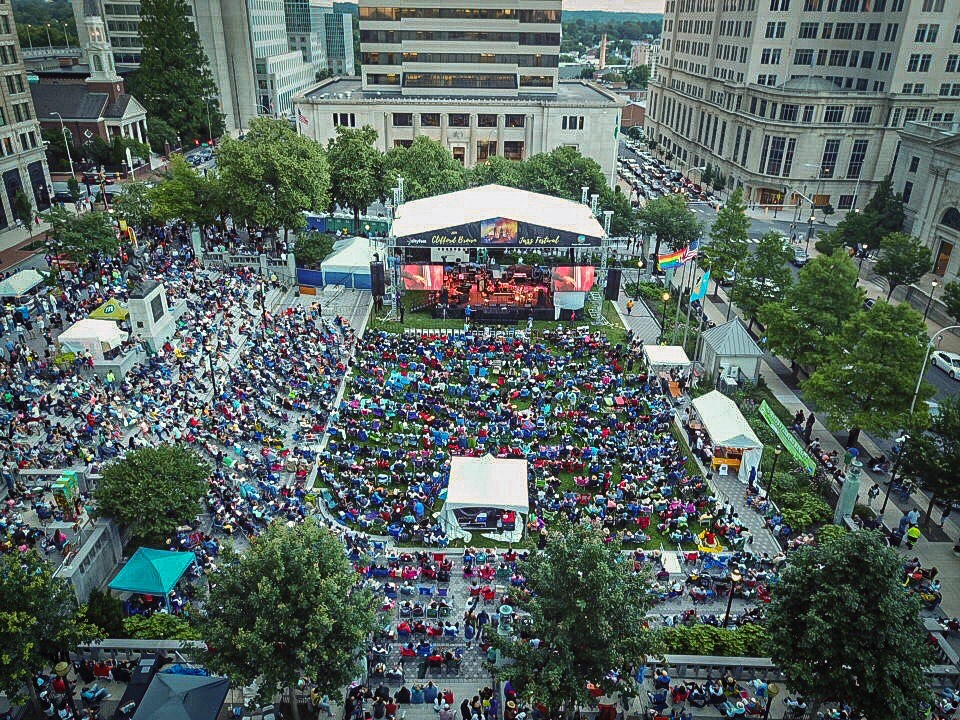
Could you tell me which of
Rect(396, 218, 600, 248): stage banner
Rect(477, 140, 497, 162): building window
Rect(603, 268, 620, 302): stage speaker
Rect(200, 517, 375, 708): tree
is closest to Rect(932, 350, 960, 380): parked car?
Rect(603, 268, 620, 302): stage speaker

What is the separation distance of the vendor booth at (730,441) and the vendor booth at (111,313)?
3089cm

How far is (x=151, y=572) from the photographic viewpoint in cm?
2306

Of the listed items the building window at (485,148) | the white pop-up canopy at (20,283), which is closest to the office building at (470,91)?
the building window at (485,148)

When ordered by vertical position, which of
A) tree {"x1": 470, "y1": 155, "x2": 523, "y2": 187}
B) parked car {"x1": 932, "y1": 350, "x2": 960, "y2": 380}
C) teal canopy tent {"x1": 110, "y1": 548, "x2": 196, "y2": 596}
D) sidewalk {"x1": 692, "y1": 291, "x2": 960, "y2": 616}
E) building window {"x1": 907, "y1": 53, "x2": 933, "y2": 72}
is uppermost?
building window {"x1": 907, "y1": 53, "x2": 933, "y2": 72}

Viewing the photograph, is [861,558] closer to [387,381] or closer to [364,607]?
[364,607]

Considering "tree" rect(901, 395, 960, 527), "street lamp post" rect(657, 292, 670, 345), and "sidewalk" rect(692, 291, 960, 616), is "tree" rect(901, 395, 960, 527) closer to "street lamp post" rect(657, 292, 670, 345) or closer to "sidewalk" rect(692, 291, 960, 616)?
"sidewalk" rect(692, 291, 960, 616)

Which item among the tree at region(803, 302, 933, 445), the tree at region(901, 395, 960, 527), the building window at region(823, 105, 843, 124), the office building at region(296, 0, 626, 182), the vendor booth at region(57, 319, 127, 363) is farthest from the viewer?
the office building at region(296, 0, 626, 182)

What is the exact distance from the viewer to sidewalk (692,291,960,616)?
2533 cm

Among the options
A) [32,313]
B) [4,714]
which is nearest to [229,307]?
[32,313]

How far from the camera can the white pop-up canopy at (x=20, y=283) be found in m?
42.4

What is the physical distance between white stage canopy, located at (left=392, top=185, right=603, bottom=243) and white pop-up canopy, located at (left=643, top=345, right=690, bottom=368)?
976 centimetres

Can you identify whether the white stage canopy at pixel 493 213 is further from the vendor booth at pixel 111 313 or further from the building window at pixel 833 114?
the building window at pixel 833 114

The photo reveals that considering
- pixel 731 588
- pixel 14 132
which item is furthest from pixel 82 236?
pixel 731 588

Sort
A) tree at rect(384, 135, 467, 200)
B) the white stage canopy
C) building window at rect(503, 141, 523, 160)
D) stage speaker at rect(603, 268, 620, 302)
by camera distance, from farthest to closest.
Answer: building window at rect(503, 141, 523, 160) < tree at rect(384, 135, 467, 200) < stage speaker at rect(603, 268, 620, 302) < the white stage canopy
